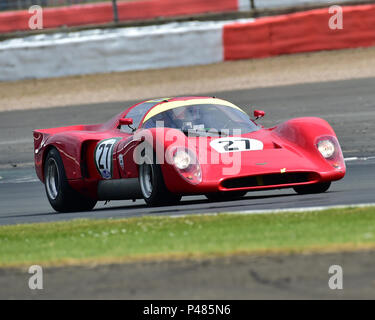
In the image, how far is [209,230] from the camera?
294 inches

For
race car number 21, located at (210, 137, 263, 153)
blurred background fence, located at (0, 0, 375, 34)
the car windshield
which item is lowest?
race car number 21, located at (210, 137, 263, 153)

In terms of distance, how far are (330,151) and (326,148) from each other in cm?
5

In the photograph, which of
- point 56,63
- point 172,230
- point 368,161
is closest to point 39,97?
point 56,63

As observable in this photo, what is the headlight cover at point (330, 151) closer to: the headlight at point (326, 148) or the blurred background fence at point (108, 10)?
the headlight at point (326, 148)

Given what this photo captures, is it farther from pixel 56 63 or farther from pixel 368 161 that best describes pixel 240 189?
pixel 56 63

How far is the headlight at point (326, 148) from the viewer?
10.5m

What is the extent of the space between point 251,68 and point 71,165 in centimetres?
1144

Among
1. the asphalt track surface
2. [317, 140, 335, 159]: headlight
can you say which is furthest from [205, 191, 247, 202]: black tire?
the asphalt track surface

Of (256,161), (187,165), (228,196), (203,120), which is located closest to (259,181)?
(256,161)

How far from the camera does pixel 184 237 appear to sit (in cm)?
712

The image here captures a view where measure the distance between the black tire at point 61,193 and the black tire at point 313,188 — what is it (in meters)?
2.51

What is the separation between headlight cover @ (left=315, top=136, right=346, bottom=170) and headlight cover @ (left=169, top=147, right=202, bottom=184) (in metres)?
1.30

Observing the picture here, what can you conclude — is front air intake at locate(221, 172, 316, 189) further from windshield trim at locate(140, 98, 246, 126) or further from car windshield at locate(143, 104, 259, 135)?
windshield trim at locate(140, 98, 246, 126)

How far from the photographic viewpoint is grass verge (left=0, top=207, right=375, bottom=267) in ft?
20.4
